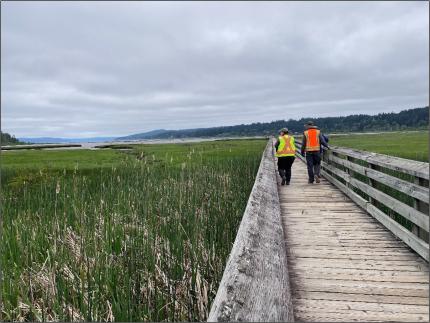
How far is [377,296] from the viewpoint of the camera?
305 centimetres

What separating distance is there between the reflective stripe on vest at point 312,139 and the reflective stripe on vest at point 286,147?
1.61 feet

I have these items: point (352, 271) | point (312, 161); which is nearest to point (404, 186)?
point (352, 271)

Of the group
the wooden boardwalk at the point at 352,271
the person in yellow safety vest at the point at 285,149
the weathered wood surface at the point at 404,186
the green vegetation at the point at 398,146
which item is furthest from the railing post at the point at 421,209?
the green vegetation at the point at 398,146

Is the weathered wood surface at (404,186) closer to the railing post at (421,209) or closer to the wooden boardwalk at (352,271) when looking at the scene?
the railing post at (421,209)

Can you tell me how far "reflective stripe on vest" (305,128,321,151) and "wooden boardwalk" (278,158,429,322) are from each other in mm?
4300

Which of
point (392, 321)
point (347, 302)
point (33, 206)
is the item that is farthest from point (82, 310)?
point (33, 206)

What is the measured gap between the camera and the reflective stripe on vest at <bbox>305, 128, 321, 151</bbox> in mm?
10188

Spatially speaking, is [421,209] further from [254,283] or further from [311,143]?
[311,143]

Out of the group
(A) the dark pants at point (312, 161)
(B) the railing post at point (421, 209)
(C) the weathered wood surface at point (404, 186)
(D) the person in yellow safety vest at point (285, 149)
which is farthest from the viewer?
(A) the dark pants at point (312, 161)

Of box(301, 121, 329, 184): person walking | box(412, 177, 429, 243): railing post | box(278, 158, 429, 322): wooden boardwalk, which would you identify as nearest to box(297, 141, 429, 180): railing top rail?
box(412, 177, 429, 243): railing post

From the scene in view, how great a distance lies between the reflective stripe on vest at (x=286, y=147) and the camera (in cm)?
1007

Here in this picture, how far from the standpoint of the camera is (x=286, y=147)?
10.2 meters

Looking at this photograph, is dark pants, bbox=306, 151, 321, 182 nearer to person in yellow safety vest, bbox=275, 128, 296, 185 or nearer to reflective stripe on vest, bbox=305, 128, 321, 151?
reflective stripe on vest, bbox=305, 128, 321, 151

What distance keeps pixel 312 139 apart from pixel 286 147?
32.0 inches
